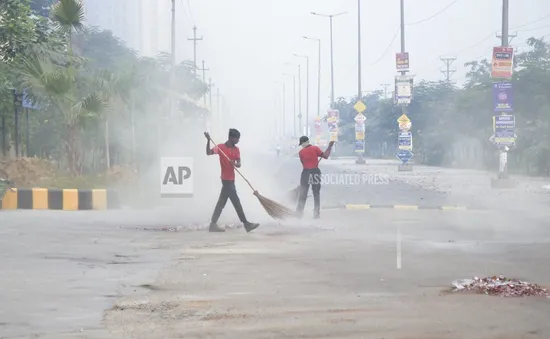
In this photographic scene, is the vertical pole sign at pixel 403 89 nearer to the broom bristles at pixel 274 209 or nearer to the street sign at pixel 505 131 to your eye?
the street sign at pixel 505 131

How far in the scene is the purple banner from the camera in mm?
32312

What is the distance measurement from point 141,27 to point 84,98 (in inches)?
2687

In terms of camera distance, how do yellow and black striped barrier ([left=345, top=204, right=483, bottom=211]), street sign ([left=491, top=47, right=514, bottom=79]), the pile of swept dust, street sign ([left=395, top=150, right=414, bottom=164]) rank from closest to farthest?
yellow and black striped barrier ([left=345, top=204, right=483, bottom=211]), the pile of swept dust, street sign ([left=491, top=47, right=514, bottom=79]), street sign ([left=395, top=150, right=414, bottom=164])

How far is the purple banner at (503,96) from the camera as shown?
32312 millimetres

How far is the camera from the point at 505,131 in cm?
3244

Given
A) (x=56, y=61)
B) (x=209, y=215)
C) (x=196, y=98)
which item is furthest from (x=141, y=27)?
(x=209, y=215)

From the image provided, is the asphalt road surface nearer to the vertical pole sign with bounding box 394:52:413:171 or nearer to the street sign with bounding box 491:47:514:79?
the street sign with bounding box 491:47:514:79

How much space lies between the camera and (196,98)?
63625mm

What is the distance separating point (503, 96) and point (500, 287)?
24.1 meters

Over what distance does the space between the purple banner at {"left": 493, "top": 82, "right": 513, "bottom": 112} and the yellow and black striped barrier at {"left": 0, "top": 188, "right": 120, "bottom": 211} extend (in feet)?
49.8

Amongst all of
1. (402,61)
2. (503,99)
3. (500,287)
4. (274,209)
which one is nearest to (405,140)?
(402,61)

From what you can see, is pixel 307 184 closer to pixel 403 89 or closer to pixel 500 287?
pixel 500 287

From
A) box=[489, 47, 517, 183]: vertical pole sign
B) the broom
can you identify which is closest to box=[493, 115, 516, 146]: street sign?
box=[489, 47, 517, 183]: vertical pole sign

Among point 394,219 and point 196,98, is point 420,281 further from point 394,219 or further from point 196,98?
point 196,98
